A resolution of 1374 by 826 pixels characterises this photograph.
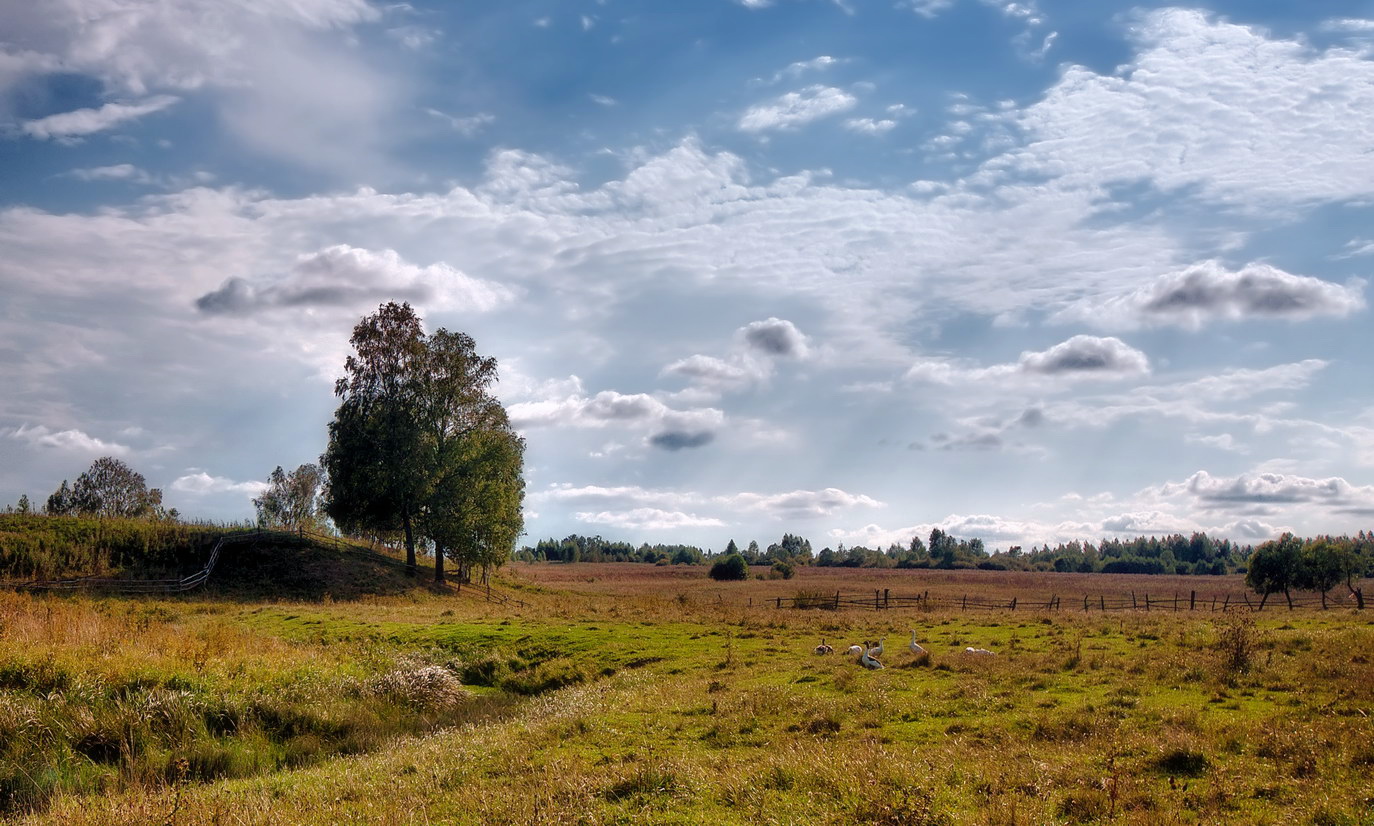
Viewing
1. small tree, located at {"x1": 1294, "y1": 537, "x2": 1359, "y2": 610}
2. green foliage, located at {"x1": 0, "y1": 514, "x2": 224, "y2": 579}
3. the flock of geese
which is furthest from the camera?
small tree, located at {"x1": 1294, "y1": 537, "x2": 1359, "y2": 610}

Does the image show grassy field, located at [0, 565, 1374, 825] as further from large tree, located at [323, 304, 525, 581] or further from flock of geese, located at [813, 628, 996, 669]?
large tree, located at [323, 304, 525, 581]

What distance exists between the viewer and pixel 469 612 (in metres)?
41.3

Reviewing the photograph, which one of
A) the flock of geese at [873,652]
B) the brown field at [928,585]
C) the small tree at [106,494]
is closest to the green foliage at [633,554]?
the brown field at [928,585]

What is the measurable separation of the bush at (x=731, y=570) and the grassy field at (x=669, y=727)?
8623 centimetres

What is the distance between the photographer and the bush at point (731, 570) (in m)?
115

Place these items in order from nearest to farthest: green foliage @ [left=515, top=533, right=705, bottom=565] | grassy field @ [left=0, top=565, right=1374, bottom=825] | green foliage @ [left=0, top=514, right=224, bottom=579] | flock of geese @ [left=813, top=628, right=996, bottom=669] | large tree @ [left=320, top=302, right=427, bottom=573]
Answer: grassy field @ [left=0, top=565, right=1374, bottom=825] < flock of geese @ [left=813, top=628, right=996, bottom=669] < green foliage @ [left=0, top=514, right=224, bottom=579] < large tree @ [left=320, top=302, right=427, bottom=573] < green foliage @ [left=515, top=533, right=705, bottom=565]

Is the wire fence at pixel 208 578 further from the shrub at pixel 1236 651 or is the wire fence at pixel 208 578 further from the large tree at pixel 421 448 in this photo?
the shrub at pixel 1236 651

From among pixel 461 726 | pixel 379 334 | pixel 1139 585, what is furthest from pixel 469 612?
pixel 1139 585

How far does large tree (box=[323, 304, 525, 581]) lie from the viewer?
5588cm

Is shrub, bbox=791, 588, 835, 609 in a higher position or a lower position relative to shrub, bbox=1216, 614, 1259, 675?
lower

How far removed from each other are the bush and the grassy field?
86234 mm

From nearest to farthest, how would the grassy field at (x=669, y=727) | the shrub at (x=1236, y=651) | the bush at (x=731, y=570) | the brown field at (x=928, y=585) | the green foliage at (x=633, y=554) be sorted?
the grassy field at (x=669, y=727) → the shrub at (x=1236, y=651) → the brown field at (x=928, y=585) → the bush at (x=731, y=570) → the green foliage at (x=633, y=554)

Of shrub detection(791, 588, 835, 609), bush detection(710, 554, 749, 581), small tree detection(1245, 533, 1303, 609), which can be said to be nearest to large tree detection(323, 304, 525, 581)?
shrub detection(791, 588, 835, 609)

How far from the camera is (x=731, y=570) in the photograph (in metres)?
116
